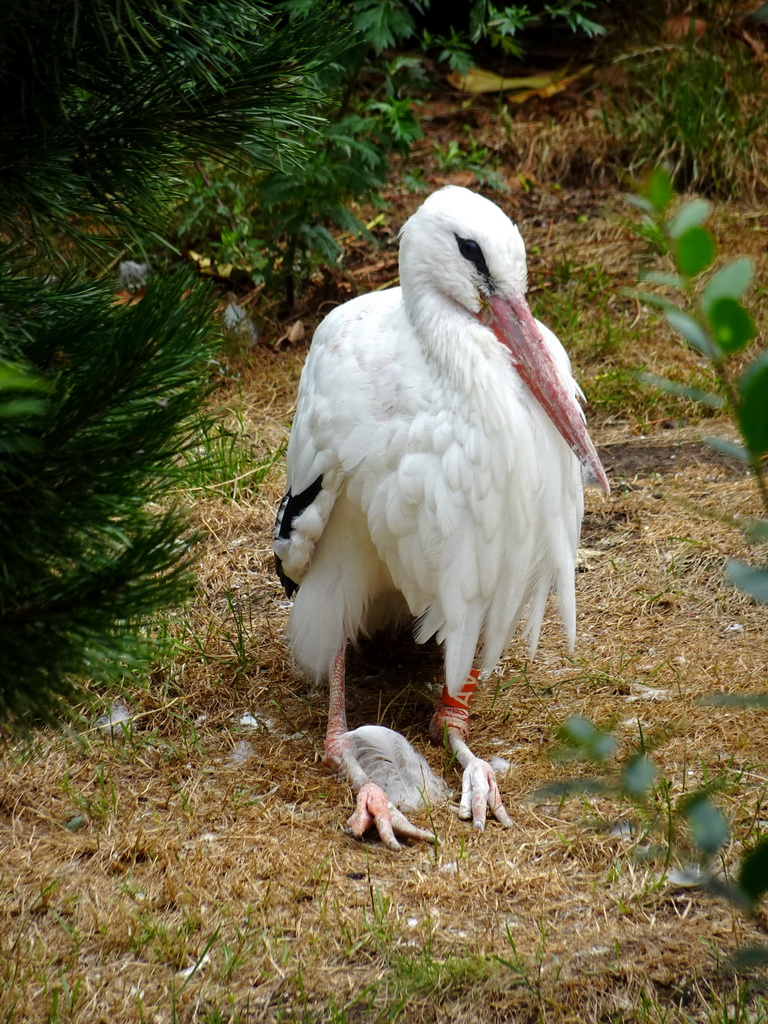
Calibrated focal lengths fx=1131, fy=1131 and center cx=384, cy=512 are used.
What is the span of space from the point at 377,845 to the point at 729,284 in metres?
1.84

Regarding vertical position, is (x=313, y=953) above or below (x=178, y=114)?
below

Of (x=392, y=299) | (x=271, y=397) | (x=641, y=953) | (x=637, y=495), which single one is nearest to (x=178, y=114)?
(x=392, y=299)

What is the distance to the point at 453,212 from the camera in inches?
101

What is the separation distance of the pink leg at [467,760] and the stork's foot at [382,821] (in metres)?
0.12

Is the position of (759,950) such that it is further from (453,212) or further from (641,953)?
(453,212)

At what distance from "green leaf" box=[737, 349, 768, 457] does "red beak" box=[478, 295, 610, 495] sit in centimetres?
171

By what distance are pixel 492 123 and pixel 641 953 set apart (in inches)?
194

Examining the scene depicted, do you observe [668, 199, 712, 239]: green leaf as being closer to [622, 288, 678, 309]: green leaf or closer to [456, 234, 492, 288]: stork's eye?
[622, 288, 678, 309]: green leaf

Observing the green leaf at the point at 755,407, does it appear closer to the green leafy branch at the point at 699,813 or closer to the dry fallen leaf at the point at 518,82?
the green leafy branch at the point at 699,813

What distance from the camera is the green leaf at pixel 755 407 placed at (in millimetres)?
798

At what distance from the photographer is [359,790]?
260 centimetres

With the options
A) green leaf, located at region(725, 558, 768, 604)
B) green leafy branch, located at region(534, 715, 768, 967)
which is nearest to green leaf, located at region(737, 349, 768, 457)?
green leaf, located at region(725, 558, 768, 604)

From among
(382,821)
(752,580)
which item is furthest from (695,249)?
(382,821)

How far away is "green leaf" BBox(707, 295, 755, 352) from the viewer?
0.84 m
